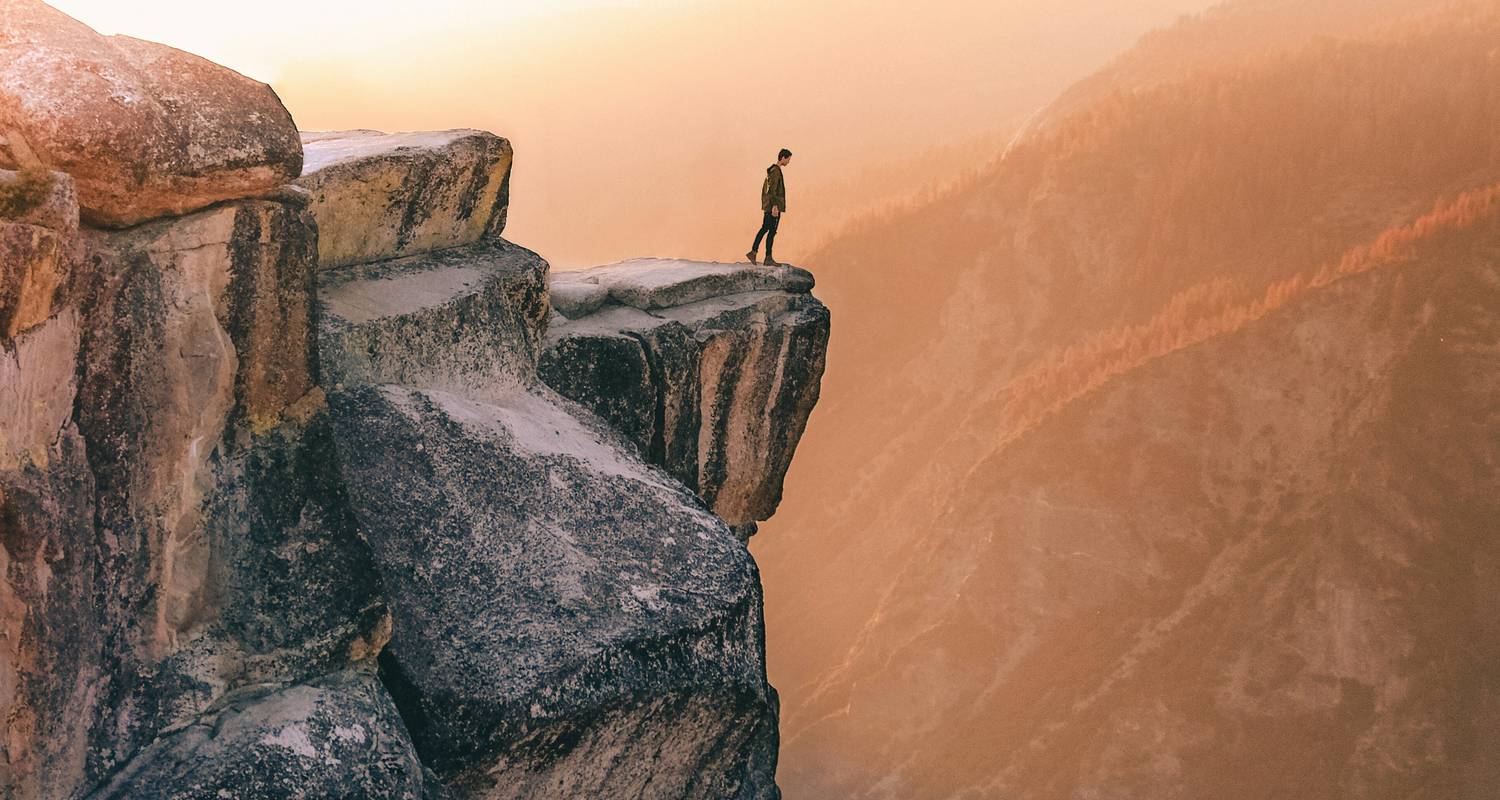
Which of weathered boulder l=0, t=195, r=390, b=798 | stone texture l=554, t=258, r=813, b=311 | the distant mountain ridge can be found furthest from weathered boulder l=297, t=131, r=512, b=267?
the distant mountain ridge

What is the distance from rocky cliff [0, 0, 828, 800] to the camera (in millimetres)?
8570

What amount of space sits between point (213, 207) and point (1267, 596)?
35966 millimetres

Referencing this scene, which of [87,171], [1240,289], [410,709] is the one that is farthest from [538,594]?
[1240,289]

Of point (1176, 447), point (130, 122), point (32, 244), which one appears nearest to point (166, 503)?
point (32, 244)

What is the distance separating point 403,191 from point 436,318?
4.30ft

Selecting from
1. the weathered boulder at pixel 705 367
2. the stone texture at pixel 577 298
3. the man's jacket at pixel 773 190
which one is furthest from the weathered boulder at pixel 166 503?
the man's jacket at pixel 773 190

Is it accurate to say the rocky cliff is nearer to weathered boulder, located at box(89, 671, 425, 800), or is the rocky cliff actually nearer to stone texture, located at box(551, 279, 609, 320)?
weathered boulder, located at box(89, 671, 425, 800)

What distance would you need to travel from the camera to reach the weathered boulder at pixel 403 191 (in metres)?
12.8

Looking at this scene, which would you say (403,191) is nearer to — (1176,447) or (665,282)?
(665,282)

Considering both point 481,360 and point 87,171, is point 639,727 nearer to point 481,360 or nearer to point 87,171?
point 481,360

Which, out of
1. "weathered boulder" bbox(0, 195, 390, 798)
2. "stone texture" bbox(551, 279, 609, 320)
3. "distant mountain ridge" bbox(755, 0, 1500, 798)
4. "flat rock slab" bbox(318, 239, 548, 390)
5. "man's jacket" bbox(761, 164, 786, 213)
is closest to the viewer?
"weathered boulder" bbox(0, 195, 390, 798)

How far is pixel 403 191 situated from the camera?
13320mm

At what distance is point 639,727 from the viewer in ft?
37.7

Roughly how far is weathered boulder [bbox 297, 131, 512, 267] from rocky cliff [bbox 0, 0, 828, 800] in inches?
1.4
